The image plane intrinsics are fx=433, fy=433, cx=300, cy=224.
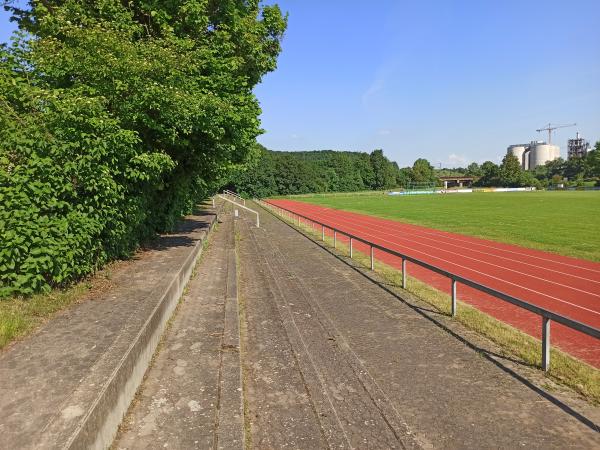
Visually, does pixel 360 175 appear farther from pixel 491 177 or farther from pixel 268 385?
pixel 268 385

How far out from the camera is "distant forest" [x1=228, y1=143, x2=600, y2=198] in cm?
11193

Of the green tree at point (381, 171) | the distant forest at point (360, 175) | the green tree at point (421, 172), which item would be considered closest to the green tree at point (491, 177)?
the distant forest at point (360, 175)

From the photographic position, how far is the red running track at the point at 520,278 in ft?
28.7

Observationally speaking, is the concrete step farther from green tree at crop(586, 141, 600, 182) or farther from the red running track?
green tree at crop(586, 141, 600, 182)

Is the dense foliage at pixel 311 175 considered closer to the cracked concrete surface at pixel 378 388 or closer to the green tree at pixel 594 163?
the green tree at pixel 594 163

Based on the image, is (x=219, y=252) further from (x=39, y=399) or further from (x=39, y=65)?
(x=39, y=399)

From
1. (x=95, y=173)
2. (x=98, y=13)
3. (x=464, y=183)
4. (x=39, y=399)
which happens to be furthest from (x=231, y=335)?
(x=464, y=183)

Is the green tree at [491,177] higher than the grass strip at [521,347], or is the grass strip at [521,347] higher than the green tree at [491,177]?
the green tree at [491,177]

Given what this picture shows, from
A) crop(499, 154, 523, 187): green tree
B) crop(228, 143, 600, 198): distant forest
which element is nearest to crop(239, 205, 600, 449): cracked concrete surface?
crop(228, 143, 600, 198): distant forest

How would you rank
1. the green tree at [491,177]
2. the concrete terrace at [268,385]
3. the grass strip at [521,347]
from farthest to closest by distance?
the green tree at [491,177] < the grass strip at [521,347] < the concrete terrace at [268,385]

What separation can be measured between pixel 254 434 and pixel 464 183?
206m

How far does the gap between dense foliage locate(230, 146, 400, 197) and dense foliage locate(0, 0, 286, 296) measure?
243ft

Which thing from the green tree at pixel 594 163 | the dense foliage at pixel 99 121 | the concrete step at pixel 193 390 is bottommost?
the concrete step at pixel 193 390

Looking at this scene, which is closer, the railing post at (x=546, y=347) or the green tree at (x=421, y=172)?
the railing post at (x=546, y=347)
